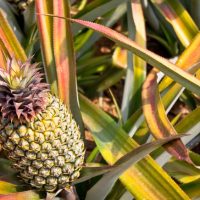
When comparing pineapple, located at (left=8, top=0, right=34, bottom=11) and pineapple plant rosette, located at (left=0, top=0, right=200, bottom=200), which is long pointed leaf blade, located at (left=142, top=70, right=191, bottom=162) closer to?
pineapple plant rosette, located at (left=0, top=0, right=200, bottom=200)

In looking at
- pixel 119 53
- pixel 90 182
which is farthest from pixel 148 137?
pixel 119 53

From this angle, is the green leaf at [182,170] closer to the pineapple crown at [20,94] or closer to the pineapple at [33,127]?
the pineapple at [33,127]

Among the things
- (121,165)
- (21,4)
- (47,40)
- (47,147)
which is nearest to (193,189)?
(121,165)

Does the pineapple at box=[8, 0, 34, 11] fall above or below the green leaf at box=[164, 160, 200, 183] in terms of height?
above

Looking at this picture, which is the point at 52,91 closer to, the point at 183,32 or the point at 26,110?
the point at 26,110

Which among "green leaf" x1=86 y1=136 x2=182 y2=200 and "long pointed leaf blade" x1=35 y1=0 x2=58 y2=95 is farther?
"long pointed leaf blade" x1=35 y1=0 x2=58 y2=95

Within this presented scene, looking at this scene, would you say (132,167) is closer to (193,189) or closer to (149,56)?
→ (193,189)

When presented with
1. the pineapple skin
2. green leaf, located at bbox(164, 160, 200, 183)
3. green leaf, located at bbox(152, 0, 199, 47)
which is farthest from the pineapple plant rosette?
green leaf, located at bbox(152, 0, 199, 47)

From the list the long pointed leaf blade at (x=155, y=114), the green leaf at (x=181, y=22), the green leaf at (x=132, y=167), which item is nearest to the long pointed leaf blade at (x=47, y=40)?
the green leaf at (x=132, y=167)
